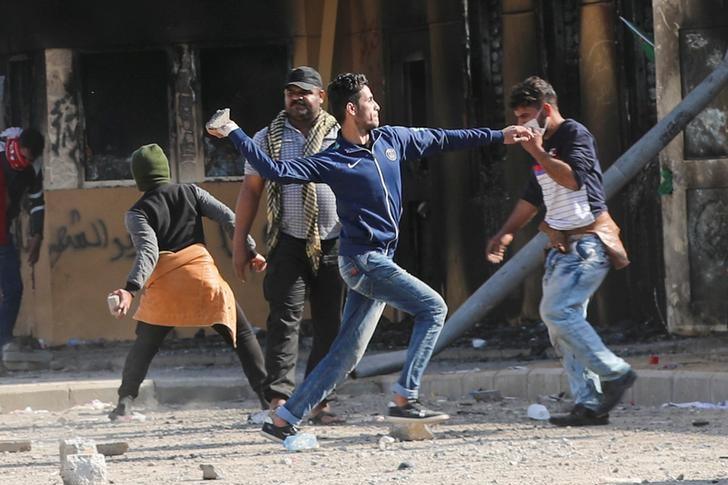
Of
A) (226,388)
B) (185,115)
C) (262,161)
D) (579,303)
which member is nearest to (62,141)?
(185,115)

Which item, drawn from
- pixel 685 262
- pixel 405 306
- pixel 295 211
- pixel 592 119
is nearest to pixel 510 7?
pixel 592 119

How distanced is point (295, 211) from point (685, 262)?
4776 mm

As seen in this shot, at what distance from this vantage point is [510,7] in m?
14.8

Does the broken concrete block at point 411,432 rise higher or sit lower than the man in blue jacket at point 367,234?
lower

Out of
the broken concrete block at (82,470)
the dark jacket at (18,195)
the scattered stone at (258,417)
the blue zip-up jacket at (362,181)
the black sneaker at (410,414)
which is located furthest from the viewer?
the dark jacket at (18,195)

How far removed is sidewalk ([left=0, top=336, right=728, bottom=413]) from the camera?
10.3 meters

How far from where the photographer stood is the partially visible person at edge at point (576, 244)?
8.74 metres

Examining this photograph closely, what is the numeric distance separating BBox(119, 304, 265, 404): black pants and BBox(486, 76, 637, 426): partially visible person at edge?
184cm

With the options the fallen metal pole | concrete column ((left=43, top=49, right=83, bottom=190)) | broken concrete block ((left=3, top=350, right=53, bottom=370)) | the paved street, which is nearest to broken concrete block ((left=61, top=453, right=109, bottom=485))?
the paved street

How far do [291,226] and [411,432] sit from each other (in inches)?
48.6

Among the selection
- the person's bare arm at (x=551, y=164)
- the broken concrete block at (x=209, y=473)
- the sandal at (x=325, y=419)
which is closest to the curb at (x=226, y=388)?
the sandal at (x=325, y=419)

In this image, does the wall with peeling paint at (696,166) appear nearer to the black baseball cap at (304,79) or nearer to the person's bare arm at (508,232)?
the person's bare arm at (508,232)

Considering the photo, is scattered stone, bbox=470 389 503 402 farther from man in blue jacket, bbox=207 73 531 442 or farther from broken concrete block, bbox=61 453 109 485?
broken concrete block, bbox=61 453 109 485

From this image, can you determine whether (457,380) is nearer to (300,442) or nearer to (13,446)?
(300,442)
